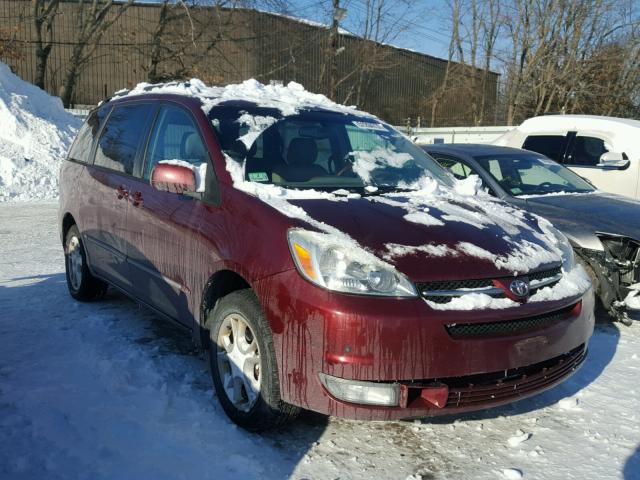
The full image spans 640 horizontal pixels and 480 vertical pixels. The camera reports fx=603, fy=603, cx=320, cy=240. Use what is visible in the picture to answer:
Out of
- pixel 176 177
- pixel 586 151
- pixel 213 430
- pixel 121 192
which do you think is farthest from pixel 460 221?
pixel 586 151

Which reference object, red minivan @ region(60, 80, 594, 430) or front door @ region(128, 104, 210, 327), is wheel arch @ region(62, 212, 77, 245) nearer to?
red minivan @ region(60, 80, 594, 430)

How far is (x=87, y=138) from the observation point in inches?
211

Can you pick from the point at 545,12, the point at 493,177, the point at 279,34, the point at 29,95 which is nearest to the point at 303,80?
the point at 279,34

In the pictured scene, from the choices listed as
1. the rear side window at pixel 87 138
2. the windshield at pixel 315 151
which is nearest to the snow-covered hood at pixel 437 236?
the windshield at pixel 315 151

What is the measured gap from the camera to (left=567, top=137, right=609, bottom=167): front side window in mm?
7992

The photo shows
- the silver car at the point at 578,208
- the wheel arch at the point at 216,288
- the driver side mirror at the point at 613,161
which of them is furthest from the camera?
the driver side mirror at the point at 613,161

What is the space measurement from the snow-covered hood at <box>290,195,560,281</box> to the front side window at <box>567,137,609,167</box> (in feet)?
16.6

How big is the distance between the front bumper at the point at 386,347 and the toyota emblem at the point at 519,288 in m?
0.06

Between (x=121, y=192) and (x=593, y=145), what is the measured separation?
638 cm

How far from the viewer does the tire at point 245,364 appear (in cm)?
288

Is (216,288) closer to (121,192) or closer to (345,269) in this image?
(345,269)

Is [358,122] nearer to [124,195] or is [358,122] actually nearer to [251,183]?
[251,183]

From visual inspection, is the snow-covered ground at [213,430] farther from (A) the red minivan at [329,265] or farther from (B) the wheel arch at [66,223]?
(B) the wheel arch at [66,223]

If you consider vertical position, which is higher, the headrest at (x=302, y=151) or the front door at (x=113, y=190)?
the headrest at (x=302, y=151)
